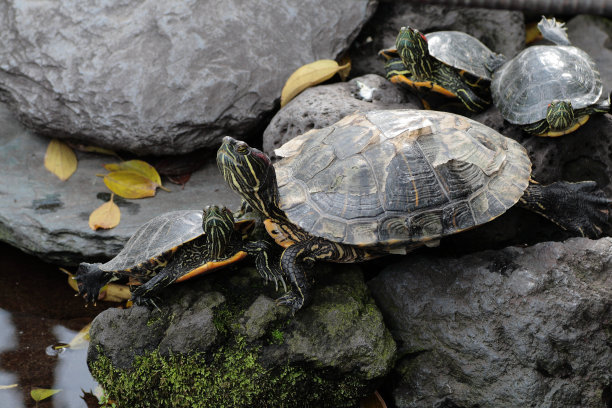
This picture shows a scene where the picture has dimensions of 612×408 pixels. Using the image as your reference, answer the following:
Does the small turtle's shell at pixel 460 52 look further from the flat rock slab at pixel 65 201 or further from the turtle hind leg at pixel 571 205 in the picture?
the flat rock slab at pixel 65 201

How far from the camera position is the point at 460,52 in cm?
376

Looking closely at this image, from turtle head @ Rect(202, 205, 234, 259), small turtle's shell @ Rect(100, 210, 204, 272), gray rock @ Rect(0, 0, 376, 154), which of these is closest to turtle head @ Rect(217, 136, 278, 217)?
turtle head @ Rect(202, 205, 234, 259)

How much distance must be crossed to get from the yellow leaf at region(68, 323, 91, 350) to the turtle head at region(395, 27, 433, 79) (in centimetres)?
252

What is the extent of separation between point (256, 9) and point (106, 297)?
2.25 metres

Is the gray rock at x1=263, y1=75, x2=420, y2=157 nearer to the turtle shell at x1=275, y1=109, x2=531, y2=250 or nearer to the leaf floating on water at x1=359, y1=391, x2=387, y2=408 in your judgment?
the turtle shell at x1=275, y1=109, x2=531, y2=250

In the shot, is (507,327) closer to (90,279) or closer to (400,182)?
(400,182)

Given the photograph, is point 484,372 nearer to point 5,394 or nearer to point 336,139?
point 336,139

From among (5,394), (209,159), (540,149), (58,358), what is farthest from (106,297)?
(540,149)

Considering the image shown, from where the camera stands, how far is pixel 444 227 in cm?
272

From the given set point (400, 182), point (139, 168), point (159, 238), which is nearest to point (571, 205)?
point (400, 182)

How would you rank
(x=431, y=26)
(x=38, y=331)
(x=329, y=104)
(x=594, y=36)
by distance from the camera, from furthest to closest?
(x=594, y=36)
(x=431, y=26)
(x=329, y=104)
(x=38, y=331)

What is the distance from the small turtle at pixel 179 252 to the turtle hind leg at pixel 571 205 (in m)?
1.40

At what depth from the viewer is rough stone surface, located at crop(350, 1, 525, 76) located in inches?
170

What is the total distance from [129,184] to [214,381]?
1.78 metres
